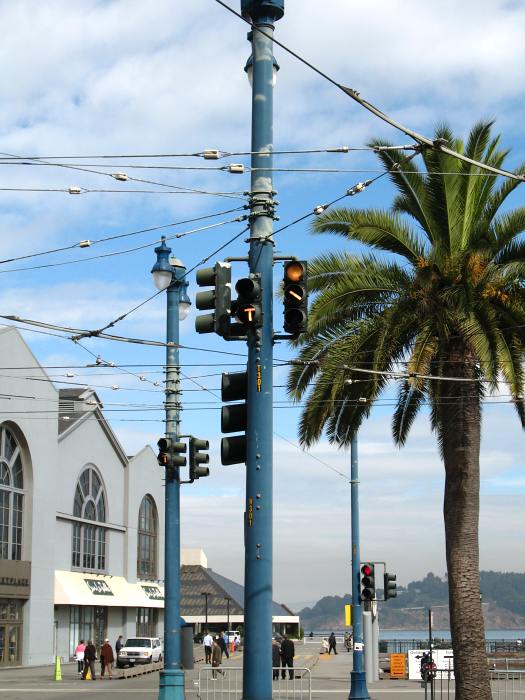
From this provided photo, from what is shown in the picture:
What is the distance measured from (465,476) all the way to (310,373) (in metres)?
4.20

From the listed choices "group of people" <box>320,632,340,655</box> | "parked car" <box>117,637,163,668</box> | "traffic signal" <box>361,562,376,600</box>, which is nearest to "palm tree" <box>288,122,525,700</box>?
"traffic signal" <box>361,562,376,600</box>

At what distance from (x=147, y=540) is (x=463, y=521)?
51.7 meters

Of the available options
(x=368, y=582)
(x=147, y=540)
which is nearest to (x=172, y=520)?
(x=368, y=582)

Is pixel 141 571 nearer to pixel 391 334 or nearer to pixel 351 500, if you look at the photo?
pixel 351 500

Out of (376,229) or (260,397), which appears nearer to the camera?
(260,397)

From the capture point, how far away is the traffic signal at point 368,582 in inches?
1060

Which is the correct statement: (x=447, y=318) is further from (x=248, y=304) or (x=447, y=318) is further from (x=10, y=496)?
(x=10, y=496)

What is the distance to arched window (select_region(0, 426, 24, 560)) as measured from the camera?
4881 cm

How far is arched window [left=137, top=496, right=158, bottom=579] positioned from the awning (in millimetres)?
869

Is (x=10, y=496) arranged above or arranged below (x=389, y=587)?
above

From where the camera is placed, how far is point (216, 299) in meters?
12.8

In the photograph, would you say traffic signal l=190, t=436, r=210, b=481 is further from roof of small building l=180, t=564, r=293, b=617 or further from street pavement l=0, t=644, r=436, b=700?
roof of small building l=180, t=564, r=293, b=617

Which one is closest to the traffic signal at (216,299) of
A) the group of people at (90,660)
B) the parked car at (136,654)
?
the group of people at (90,660)

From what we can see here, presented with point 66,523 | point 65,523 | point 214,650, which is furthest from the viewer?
point 66,523
